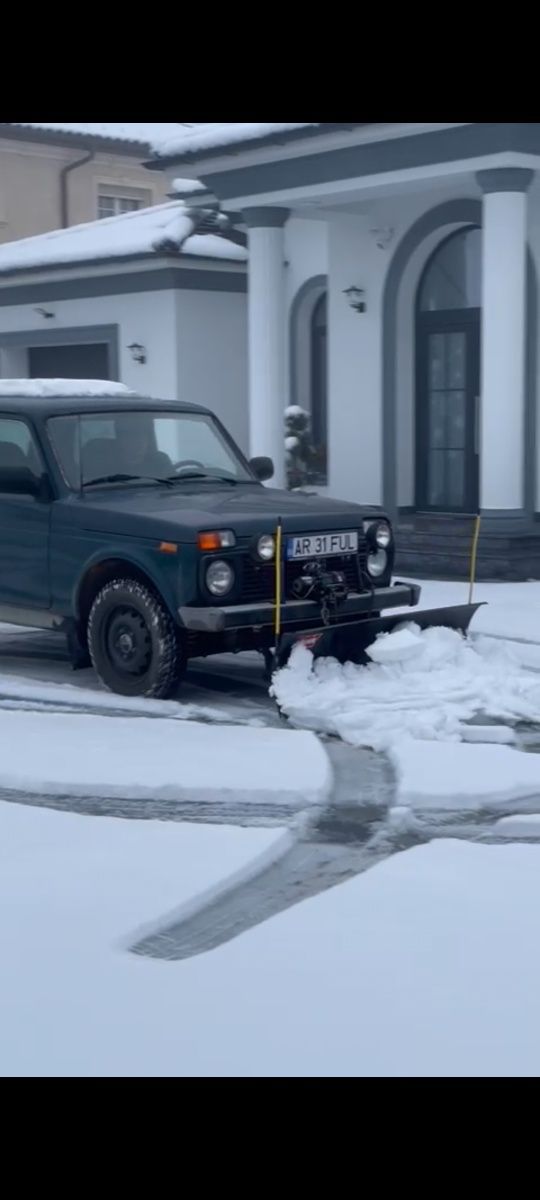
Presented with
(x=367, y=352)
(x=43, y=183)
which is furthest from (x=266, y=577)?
(x=43, y=183)

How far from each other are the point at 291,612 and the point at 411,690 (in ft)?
2.38

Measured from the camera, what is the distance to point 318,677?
7.89 meters

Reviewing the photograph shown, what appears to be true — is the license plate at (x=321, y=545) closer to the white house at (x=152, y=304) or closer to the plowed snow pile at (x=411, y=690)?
the plowed snow pile at (x=411, y=690)

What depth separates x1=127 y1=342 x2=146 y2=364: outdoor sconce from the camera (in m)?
19.2

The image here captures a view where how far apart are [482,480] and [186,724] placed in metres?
6.61

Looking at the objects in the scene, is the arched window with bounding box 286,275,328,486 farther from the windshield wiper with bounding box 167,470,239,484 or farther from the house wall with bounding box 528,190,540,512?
the windshield wiper with bounding box 167,470,239,484

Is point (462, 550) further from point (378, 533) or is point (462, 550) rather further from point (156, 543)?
point (156, 543)

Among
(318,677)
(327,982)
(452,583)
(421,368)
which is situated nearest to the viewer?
(327,982)

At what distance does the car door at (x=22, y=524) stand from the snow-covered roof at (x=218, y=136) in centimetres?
615

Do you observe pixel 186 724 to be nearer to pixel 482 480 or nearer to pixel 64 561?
pixel 64 561

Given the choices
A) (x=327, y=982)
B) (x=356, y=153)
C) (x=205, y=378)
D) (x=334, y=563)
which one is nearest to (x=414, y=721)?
(x=334, y=563)

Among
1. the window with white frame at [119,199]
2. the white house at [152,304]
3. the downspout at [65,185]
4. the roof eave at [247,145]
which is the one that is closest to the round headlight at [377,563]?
the roof eave at [247,145]

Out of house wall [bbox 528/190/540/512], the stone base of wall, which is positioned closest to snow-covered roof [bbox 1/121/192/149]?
house wall [bbox 528/190/540/512]

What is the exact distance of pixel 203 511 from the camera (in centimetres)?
799
